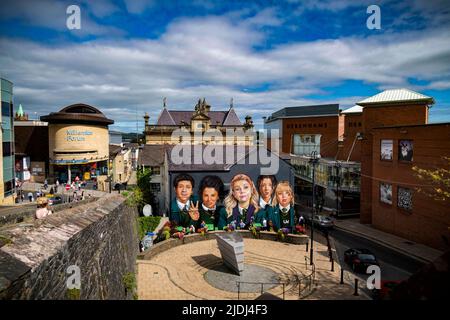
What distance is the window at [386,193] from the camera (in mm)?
29766

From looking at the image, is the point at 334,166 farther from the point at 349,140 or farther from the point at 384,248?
the point at 384,248

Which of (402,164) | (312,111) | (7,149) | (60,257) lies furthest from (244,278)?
(312,111)

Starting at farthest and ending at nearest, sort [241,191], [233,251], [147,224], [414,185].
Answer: [241,191]
[414,185]
[147,224]
[233,251]

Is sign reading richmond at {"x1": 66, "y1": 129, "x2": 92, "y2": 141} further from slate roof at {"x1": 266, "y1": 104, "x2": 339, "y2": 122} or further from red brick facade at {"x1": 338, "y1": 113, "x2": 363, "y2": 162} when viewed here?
red brick facade at {"x1": 338, "y1": 113, "x2": 363, "y2": 162}

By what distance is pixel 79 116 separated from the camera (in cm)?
5066

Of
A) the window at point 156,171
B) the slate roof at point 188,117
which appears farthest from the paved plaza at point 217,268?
the slate roof at point 188,117

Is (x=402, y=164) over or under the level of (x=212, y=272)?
over

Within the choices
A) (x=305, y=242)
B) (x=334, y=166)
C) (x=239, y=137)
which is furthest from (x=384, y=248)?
(x=239, y=137)

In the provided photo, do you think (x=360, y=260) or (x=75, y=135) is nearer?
(x=360, y=260)

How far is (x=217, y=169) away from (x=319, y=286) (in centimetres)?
1515

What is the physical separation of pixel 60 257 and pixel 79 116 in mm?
50556

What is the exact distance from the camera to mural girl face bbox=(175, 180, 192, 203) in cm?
2894

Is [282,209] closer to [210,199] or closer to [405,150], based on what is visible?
[210,199]

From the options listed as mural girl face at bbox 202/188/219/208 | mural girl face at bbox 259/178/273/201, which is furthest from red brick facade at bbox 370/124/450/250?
mural girl face at bbox 202/188/219/208
